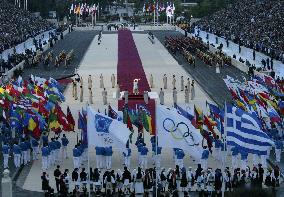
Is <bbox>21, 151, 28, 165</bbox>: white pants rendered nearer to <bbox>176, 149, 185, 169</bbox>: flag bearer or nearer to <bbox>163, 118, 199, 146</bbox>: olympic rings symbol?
<bbox>176, 149, 185, 169</bbox>: flag bearer

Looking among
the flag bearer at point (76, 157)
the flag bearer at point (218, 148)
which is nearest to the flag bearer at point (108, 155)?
the flag bearer at point (76, 157)

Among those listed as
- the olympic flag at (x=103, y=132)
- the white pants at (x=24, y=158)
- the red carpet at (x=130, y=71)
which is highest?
the olympic flag at (x=103, y=132)

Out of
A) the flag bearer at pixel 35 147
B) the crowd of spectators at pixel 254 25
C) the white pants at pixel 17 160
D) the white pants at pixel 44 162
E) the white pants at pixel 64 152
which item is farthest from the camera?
the crowd of spectators at pixel 254 25

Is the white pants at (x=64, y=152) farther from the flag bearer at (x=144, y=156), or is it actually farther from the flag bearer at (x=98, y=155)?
the flag bearer at (x=144, y=156)

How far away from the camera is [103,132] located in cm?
1811

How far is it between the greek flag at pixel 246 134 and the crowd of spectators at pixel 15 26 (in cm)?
3688

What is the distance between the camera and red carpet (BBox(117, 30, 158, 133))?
32612 millimetres

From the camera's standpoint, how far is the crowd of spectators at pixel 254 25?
53756 mm

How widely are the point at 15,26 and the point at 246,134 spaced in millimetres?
62393

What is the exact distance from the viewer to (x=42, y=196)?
19.0 meters

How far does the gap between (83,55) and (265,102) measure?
37.1m

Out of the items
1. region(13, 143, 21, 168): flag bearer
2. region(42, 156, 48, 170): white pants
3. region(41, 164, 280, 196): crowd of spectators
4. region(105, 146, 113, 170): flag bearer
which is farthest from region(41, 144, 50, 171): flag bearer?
region(41, 164, 280, 196): crowd of spectators

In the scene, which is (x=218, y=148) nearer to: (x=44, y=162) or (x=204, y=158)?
(x=204, y=158)

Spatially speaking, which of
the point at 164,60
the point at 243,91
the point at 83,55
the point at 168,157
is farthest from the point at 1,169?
the point at 83,55
